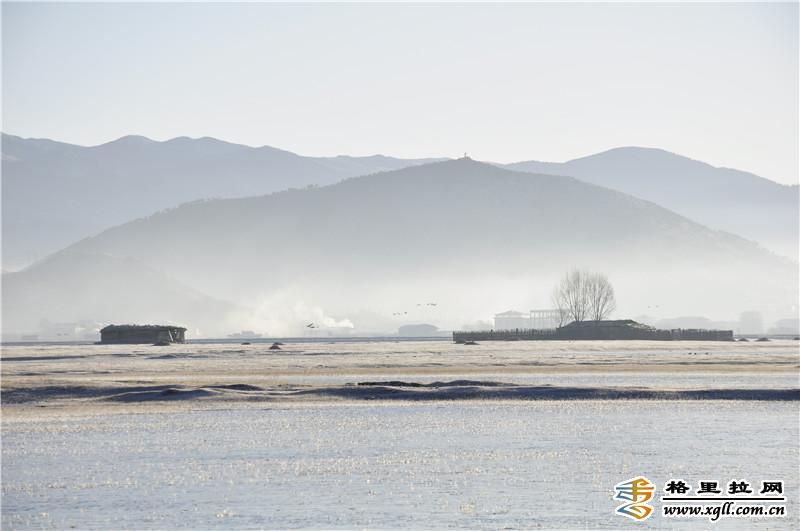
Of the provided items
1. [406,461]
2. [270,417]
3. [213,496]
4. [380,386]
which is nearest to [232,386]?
[380,386]

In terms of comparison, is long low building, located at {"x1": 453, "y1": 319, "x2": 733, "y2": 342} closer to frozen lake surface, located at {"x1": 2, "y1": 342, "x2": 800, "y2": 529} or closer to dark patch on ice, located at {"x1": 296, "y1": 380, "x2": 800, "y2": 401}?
frozen lake surface, located at {"x1": 2, "y1": 342, "x2": 800, "y2": 529}

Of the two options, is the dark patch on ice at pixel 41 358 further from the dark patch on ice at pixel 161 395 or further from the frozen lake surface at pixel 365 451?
the dark patch on ice at pixel 161 395

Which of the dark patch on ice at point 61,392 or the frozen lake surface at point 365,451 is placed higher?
the dark patch on ice at point 61,392

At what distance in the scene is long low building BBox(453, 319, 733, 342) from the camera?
155625 mm

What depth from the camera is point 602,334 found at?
156125 millimetres

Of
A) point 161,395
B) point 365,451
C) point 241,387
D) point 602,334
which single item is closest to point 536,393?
point 241,387

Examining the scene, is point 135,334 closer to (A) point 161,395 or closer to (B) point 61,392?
(B) point 61,392

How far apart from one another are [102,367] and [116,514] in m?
56.9

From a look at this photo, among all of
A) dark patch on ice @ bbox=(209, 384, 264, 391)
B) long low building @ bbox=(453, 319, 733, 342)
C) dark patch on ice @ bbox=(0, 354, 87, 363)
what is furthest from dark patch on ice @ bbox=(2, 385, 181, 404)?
long low building @ bbox=(453, 319, 733, 342)

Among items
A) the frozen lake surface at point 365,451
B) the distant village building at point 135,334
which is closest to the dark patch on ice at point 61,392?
the frozen lake surface at point 365,451

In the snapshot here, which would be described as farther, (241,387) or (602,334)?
(602,334)

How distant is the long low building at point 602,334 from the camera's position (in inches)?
6127

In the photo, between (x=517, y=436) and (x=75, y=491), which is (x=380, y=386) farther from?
Answer: (x=75, y=491)

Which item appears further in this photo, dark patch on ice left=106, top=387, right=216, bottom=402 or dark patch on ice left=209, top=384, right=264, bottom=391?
dark patch on ice left=209, top=384, right=264, bottom=391
